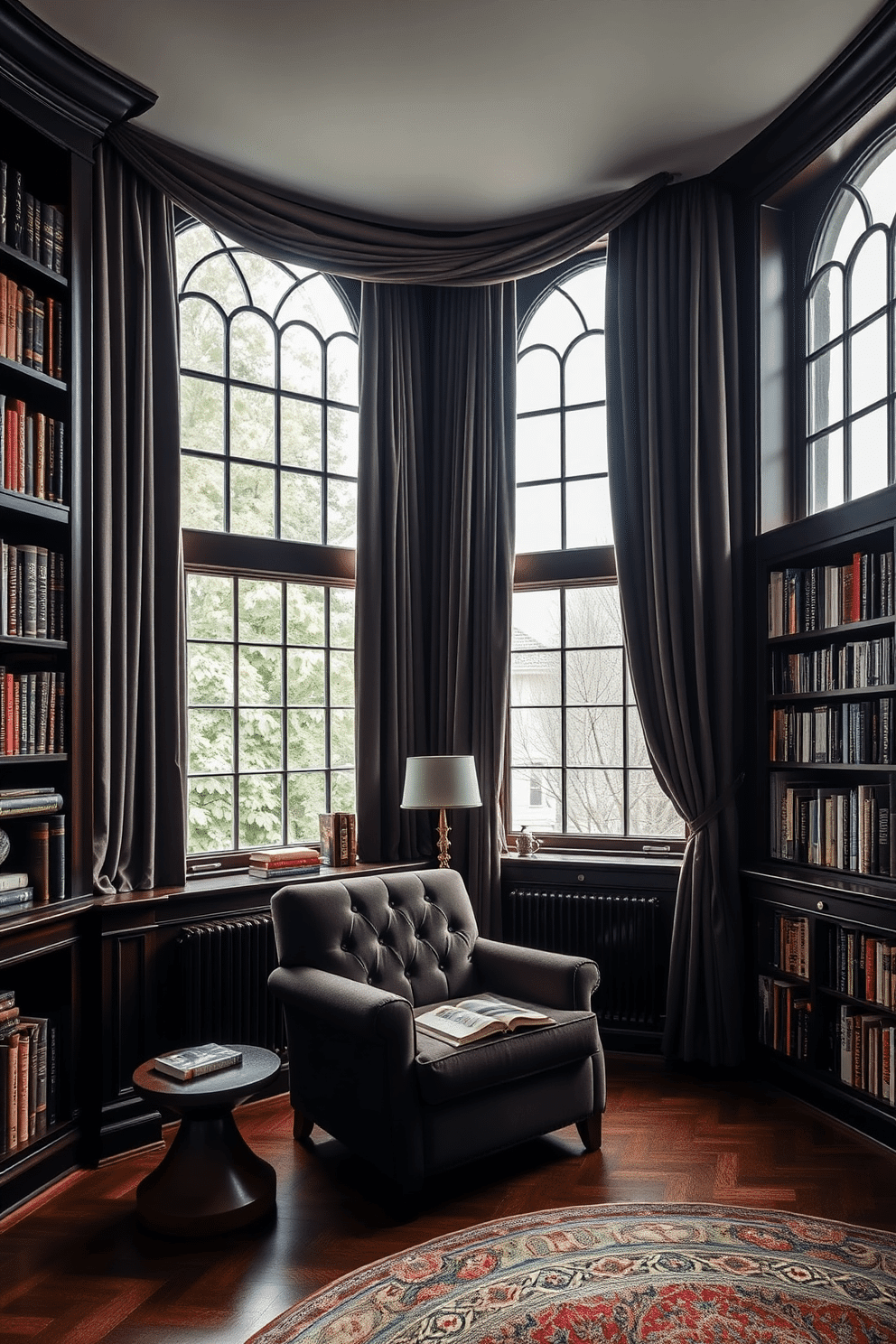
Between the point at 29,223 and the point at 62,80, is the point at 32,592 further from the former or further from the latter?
the point at 62,80

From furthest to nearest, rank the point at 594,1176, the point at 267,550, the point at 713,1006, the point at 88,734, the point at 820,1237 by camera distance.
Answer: the point at 267,550 → the point at 713,1006 → the point at 88,734 → the point at 594,1176 → the point at 820,1237

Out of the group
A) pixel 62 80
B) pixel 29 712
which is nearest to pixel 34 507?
pixel 29 712

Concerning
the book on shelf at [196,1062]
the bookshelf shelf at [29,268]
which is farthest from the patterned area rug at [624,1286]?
the bookshelf shelf at [29,268]

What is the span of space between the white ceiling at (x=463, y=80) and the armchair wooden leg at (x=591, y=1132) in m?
3.80

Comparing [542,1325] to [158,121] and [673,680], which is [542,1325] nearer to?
[673,680]

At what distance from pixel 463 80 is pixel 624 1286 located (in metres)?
4.04

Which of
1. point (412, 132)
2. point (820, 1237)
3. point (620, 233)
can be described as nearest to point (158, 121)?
point (412, 132)

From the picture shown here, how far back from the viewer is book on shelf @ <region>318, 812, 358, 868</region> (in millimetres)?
4582

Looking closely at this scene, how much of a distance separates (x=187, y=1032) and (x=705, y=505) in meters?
3.05

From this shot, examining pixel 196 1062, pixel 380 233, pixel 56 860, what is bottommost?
pixel 196 1062

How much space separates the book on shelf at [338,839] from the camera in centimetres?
458

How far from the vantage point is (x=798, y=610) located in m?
4.19

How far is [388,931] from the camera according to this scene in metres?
3.83

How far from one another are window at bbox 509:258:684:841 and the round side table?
7.25ft
